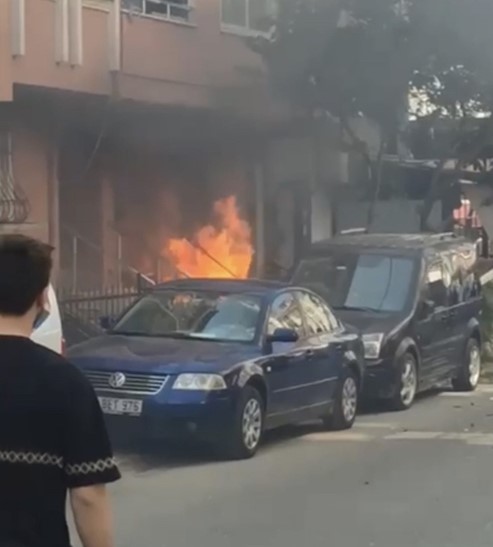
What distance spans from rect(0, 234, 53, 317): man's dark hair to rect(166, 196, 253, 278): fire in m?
18.0

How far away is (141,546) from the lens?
27.2ft

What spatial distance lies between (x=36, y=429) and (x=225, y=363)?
25.9 feet

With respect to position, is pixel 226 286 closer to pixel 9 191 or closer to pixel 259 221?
pixel 9 191

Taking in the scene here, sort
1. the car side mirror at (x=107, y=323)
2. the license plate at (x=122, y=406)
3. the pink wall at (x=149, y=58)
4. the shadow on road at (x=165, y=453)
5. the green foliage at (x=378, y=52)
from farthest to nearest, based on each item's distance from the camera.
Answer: the green foliage at (x=378, y=52) → the pink wall at (x=149, y=58) → the car side mirror at (x=107, y=323) → the shadow on road at (x=165, y=453) → the license plate at (x=122, y=406)

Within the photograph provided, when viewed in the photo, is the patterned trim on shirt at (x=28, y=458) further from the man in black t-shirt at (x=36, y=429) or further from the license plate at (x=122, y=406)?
the license plate at (x=122, y=406)

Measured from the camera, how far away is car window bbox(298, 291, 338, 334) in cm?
1350

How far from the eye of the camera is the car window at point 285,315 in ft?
41.5

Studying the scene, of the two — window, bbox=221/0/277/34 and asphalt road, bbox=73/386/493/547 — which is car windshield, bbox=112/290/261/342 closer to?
asphalt road, bbox=73/386/493/547

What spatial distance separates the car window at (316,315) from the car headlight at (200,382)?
2.14m

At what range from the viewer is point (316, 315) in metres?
13.8

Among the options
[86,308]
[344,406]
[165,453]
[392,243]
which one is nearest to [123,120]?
[86,308]

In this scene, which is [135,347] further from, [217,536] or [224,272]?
[224,272]

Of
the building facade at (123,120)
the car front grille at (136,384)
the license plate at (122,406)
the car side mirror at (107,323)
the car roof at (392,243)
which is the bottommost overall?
the license plate at (122,406)

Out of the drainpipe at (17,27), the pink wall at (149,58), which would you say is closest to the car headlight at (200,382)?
the pink wall at (149,58)
